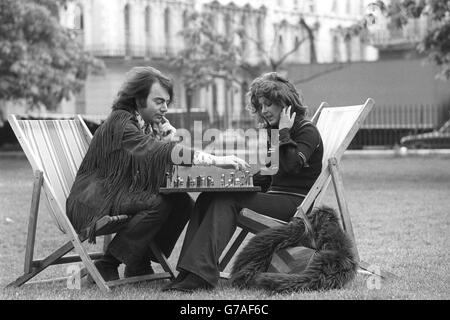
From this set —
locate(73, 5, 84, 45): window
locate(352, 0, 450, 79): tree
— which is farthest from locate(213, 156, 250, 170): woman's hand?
locate(73, 5, 84, 45): window

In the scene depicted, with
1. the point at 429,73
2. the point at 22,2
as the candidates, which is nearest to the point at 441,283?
the point at 22,2

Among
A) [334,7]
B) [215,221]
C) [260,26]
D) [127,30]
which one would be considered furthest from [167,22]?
[215,221]

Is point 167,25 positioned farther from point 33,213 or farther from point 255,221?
point 255,221

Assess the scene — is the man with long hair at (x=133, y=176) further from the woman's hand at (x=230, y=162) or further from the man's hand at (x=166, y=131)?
the man's hand at (x=166, y=131)

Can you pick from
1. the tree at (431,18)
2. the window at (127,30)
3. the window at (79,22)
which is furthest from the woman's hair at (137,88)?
the window at (127,30)

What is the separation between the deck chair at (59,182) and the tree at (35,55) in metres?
18.1

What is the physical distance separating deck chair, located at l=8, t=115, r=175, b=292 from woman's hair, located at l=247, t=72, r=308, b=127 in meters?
1.13

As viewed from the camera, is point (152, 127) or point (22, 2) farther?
point (22, 2)

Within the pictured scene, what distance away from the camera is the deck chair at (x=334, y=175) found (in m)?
5.62

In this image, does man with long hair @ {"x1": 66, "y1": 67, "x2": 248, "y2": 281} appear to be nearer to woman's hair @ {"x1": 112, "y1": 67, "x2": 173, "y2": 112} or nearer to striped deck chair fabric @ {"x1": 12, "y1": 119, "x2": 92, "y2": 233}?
woman's hair @ {"x1": 112, "y1": 67, "x2": 173, "y2": 112}

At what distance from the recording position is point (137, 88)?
583 cm

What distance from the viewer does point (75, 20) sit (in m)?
41.1
